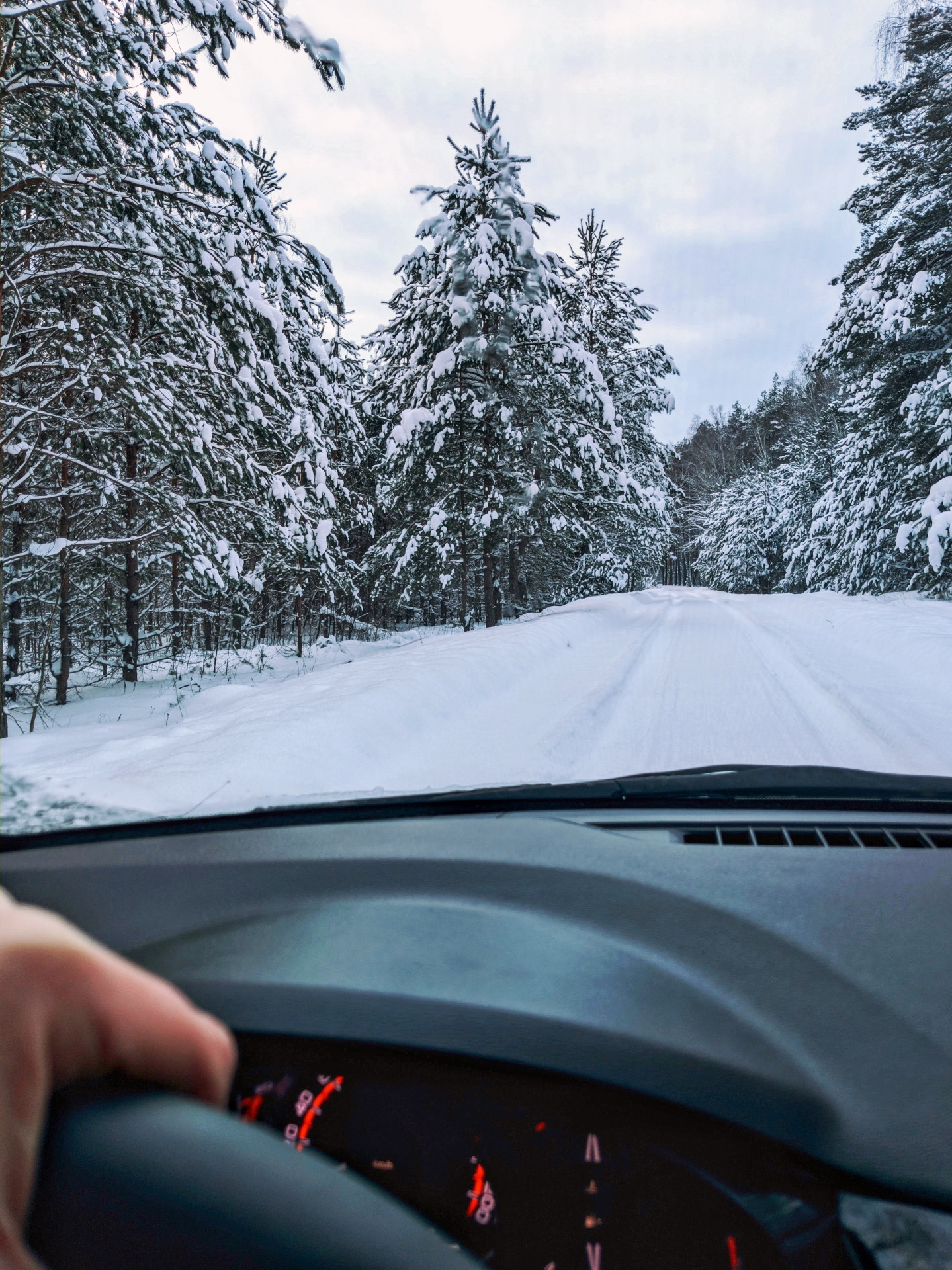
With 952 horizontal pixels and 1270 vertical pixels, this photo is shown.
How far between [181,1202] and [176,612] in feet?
41.5

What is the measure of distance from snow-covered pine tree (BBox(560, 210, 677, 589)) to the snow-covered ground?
12.5 meters

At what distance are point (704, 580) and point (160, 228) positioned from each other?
175 feet

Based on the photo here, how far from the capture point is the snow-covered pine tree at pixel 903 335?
12852 millimetres

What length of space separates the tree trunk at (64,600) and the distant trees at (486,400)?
5.79m

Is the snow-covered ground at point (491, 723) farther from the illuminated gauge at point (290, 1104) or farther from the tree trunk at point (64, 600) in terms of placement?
the illuminated gauge at point (290, 1104)

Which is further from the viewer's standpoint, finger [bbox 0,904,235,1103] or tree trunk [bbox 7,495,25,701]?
tree trunk [bbox 7,495,25,701]

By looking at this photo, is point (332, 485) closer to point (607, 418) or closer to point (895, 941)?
point (607, 418)

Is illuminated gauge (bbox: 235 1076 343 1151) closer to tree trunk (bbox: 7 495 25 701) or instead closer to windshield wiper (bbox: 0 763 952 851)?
windshield wiper (bbox: 0 763 952 851)

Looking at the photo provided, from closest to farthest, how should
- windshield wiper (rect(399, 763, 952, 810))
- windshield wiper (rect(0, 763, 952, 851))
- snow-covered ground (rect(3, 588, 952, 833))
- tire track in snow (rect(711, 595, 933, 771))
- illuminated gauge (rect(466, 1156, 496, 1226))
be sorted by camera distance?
illuminated gauge (rect(466, 1156, 496, 1226)) → windshield wiper (rect(0, 763, 952, 851)) → windshield wiper (rect(399, 763, 952, 810)) → snow-covered ground (rect(3, 588, 952, 833)) → tire track in snow (rect(711, 595, 933, 771))

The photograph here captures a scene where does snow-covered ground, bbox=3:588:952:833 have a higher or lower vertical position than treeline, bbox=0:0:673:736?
lower

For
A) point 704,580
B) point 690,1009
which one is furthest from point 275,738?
point 704,580

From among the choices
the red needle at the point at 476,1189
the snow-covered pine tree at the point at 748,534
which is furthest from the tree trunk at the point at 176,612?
the snow-covered pine tree at the point at 748,534

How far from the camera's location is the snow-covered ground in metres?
2.83

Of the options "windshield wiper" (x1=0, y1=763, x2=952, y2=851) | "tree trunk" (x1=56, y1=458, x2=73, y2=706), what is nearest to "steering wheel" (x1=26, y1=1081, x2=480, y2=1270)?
"windshield wiper" (x1=0, y1=763, x2=952, y2=851)
